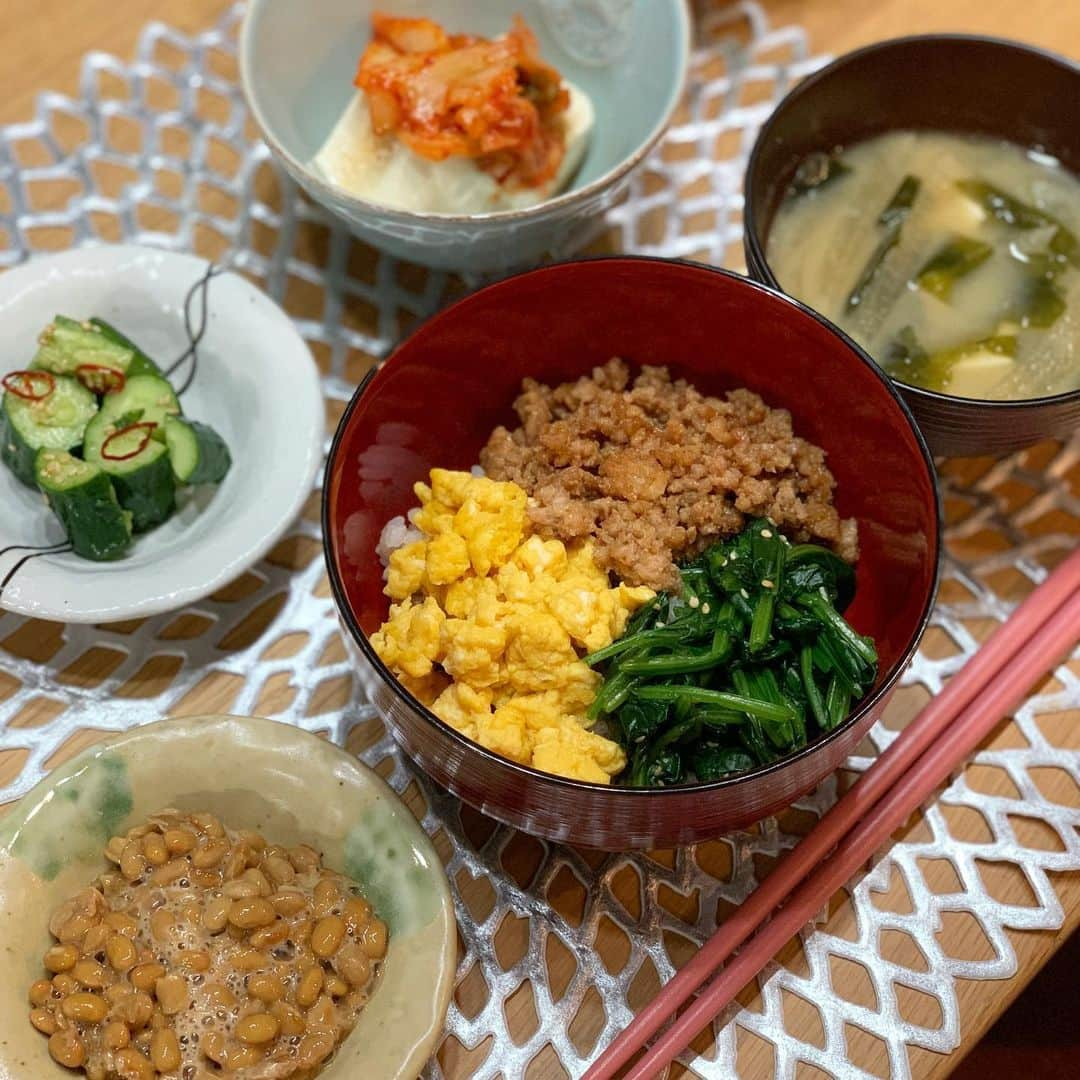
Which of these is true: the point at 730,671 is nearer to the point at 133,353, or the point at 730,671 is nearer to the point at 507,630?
the point at 507,630

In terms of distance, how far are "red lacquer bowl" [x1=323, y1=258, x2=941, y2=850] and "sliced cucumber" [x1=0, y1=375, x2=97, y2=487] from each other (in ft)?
1.89

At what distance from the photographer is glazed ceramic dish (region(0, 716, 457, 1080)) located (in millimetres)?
1524

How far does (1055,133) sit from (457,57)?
118 centimetres

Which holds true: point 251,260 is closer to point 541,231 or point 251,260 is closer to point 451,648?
point 541,231

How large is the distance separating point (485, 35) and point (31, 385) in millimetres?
1257

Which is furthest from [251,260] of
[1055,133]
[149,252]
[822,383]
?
[1055,133]

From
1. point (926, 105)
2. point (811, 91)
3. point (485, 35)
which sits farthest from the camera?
point (485, 35)

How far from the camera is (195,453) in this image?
6.40ft

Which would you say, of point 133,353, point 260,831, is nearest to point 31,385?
point 133,353

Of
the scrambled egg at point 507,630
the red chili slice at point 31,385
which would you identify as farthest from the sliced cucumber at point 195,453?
the scrambled egg at point 507,630

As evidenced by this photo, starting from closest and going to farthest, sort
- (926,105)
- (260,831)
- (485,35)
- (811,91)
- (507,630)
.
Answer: (507,630), (260,831), (811,91), (926,105), (485,35)

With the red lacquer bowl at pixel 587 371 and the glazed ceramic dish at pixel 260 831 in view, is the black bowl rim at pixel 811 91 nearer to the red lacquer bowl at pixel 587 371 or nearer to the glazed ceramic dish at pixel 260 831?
the red lacquer bowl at pixel 587 371

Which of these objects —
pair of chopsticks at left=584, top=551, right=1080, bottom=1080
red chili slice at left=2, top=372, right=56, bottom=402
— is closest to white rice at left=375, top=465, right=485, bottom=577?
red chili slice at left=2, top=372, right=56, bottom=402

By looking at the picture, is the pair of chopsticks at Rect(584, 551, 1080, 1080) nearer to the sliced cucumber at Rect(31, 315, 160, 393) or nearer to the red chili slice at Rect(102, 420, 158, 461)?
the red chili slice at Rect(102, 420, 158, 461)
